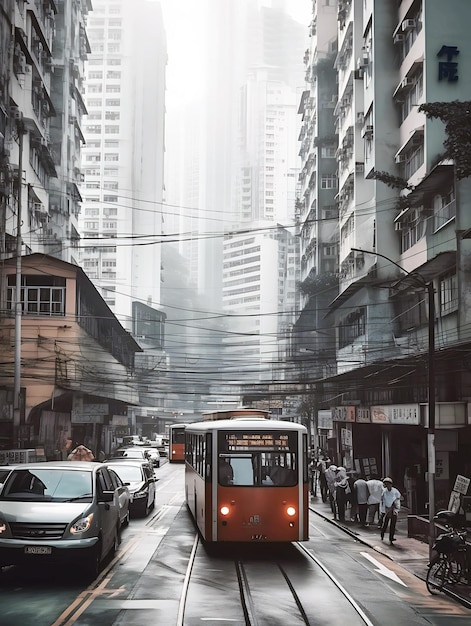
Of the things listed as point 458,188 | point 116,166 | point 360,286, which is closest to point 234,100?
point 116,166

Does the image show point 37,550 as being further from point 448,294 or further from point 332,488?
point 448,294

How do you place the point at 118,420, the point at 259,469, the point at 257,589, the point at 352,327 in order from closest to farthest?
the point at 257,589
the point at 259,469
the point at 352,327
the point at 118,420

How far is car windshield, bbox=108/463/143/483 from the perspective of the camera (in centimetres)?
2568

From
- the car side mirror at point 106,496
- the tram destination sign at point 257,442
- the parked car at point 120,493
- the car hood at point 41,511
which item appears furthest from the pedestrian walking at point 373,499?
the car hood at point 41,511

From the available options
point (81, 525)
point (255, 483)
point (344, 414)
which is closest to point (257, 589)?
point (81, 525)

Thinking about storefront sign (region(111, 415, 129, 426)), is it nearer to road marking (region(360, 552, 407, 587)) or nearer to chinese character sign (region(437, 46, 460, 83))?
chinese character sign (region(437, 46, 460, 83))

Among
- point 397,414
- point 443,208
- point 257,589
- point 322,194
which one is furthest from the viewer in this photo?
point 322,194

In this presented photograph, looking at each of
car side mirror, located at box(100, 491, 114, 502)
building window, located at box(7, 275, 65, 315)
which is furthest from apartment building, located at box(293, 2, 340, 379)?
car side mirror, located at box(100, 491, 114, 502)

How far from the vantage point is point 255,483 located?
17.2 meters

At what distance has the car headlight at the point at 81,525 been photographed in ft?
43.4

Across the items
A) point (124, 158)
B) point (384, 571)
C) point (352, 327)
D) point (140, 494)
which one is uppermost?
point (124, 158)

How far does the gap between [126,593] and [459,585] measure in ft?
18.6

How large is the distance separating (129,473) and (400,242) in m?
30.9

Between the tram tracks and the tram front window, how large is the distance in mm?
1510
